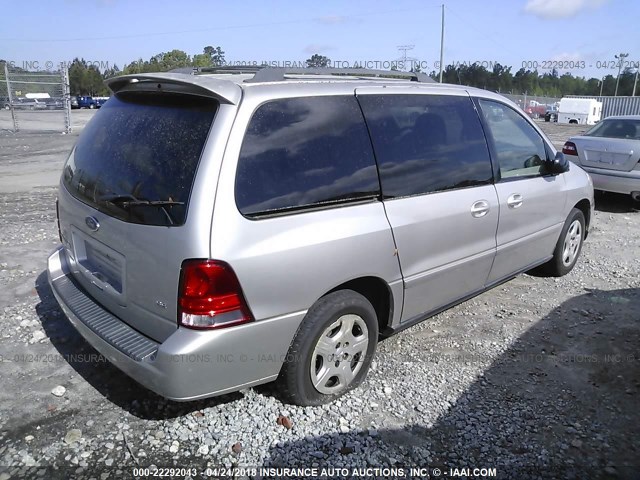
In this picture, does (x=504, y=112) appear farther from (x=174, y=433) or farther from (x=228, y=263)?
(x=174, y=433)

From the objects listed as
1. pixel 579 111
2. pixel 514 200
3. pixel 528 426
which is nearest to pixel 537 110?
pixel 579 111

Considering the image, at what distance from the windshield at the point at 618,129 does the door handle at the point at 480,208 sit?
19.5 ft

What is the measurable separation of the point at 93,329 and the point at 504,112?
3.55 m

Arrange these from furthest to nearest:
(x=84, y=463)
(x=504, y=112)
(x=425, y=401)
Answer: (x=504, y=112) < (x=425, y=401) < (x=84, y=463)

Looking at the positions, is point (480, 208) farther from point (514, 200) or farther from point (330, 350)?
point (330, 350)

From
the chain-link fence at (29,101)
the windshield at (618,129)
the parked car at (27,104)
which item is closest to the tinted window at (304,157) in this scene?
the windshield at (618,129)

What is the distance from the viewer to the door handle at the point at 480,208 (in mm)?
3645

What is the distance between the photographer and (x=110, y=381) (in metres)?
3.26

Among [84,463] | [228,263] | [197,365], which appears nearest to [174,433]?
[84,463]

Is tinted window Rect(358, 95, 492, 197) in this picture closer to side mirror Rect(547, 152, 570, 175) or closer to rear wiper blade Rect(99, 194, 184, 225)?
side mirror Rect(547, 152, 570, 175)

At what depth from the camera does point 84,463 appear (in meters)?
2.59

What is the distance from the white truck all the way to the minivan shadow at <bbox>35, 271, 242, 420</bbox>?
4328 centimetres

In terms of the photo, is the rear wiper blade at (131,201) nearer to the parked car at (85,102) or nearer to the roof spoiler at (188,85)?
the roof spoiler at (188,85)

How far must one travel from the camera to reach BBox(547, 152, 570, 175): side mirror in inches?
179
